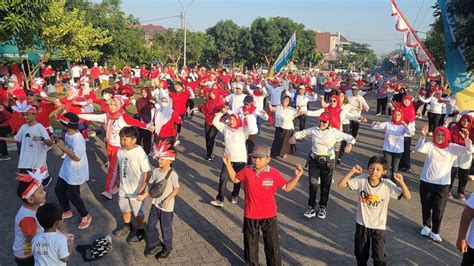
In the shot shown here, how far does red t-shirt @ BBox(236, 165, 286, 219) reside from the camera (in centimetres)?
444

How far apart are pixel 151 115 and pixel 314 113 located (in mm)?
4039

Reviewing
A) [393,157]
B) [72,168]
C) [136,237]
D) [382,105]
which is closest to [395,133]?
[393,157]

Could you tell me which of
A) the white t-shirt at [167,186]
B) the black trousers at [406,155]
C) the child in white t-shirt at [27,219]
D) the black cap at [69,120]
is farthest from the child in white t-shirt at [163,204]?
the black trousers at [406,155]

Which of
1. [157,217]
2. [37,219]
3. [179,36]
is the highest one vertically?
[179,36]

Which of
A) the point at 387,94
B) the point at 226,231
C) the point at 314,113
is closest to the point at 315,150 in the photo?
the point at 226,231

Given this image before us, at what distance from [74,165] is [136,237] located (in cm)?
141

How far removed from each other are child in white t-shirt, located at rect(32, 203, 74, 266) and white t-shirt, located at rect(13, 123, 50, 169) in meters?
3.15

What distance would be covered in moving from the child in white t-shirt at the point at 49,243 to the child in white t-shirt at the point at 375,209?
3.06 m

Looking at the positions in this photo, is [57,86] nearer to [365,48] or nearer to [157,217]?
[157,217]

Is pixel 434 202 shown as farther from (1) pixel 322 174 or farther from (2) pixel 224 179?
(2) pixel 224 179

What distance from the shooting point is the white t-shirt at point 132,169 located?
5.22 m

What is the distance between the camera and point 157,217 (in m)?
5.05

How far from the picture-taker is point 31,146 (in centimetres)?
617

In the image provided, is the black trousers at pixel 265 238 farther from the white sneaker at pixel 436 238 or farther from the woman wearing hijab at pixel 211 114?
the woman wearing hijab at pixel 211 114
